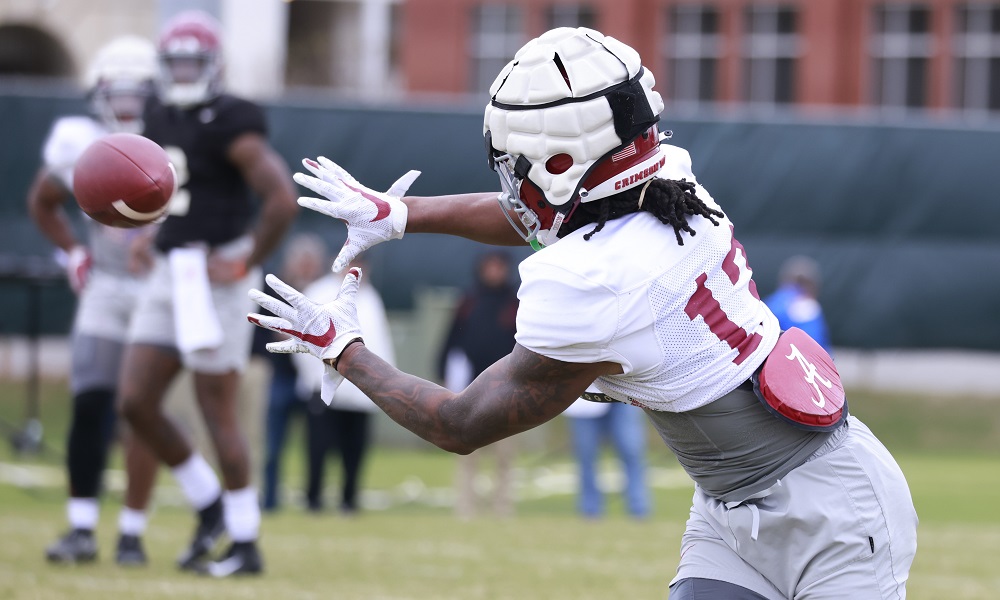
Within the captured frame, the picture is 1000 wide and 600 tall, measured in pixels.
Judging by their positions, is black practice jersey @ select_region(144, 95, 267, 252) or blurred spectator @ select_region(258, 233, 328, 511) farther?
blurred spectator @ select_region(258, 233, 328, 511)

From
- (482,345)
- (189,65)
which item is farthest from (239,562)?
(482,345)

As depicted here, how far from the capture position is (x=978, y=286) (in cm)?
1362

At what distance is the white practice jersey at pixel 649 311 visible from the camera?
292 cm

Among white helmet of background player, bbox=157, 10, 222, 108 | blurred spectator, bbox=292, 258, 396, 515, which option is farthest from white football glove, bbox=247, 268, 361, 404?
blurred spectator, bbox=292, 258, 396, 515

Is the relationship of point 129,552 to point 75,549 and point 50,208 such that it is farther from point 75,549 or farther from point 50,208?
point 50,208

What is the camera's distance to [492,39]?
2611cm

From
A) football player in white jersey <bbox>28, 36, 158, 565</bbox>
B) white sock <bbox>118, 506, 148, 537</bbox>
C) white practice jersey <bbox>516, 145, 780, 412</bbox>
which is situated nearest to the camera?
white practice jersey <bbox>516, 145, 780, 412</bbox>

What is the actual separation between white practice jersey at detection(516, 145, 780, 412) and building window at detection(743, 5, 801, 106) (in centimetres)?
2229

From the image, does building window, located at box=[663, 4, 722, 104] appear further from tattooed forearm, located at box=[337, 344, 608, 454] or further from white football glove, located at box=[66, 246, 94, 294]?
tattooed forearm, located at box=[337, 344, 608, 454]

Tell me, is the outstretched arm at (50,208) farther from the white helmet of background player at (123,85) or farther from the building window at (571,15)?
the building window at (571,15)

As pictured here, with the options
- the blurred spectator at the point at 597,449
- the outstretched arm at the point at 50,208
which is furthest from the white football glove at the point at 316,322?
the blurred spectator at the point at 597,449

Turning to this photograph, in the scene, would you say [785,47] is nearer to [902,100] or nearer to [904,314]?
[902,100]

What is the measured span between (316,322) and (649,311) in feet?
2.60

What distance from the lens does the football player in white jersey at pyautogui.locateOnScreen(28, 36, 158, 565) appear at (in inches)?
249
